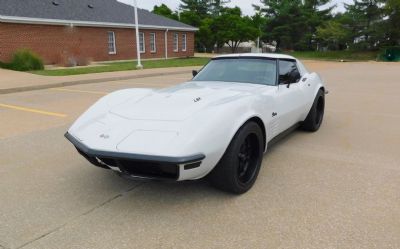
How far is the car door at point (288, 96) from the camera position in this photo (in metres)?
4.39

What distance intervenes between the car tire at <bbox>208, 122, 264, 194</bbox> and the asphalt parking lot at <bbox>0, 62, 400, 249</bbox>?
0.13 metres

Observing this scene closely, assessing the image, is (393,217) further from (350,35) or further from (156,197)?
(350,35)

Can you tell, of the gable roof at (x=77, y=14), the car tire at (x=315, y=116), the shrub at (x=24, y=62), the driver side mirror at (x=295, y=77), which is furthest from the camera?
the gable roof at (x=77, y=14)

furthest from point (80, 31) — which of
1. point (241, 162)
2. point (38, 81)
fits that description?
point (241, 162)

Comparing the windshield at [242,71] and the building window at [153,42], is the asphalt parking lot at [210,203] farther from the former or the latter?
the building window at [153,42]

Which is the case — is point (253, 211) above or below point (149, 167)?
below

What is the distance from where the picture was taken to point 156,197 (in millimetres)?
3504

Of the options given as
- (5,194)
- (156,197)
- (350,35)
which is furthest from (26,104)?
(350,35)

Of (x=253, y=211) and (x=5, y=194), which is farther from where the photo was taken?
(x=5, y=194)

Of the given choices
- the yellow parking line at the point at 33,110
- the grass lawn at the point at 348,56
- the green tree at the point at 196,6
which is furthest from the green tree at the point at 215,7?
the yellow parking line at the point at 33,110

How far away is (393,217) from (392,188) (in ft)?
2.27

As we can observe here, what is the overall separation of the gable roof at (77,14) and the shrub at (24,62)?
231cm

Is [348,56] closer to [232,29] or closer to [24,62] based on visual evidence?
[232,29]

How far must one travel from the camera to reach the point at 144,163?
9.73 feet
